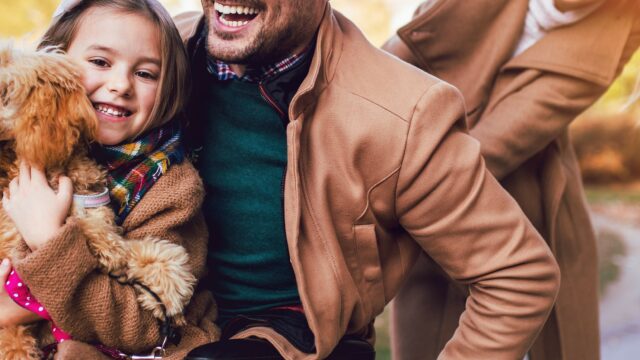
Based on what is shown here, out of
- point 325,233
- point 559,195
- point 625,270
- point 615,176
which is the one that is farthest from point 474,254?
point 615,176

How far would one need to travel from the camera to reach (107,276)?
2.06 metres

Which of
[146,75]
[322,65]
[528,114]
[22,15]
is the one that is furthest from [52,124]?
[22,15]

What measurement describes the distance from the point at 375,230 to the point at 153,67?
0.80m

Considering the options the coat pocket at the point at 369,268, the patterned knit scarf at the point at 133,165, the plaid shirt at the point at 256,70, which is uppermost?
the plaid shirt at the point at 256,70

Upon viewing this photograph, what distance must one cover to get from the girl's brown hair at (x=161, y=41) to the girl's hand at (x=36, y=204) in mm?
326

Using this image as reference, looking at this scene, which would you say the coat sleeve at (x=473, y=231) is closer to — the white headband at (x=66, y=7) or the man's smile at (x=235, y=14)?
the man's smile at (x=235, y=14)

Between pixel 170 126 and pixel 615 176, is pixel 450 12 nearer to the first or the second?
pixel 170 126

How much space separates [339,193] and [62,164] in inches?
29.8

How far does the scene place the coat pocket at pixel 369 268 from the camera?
2.28 metres

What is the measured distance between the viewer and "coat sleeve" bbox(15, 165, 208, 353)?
1.96 meters

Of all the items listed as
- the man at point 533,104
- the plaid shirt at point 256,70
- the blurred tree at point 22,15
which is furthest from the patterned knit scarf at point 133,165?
the blurred tree at point 22,15

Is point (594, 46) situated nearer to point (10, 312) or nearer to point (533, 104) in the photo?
point (533, 104)

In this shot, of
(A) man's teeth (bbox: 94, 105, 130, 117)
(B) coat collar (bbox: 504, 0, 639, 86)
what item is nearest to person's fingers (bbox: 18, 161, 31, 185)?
(A) man's teeth (bbox: 94, 105, 130, 117)

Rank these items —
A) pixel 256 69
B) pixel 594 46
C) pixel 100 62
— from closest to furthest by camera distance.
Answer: pixel 100 62
pixel 256 69
pixel 594 46
